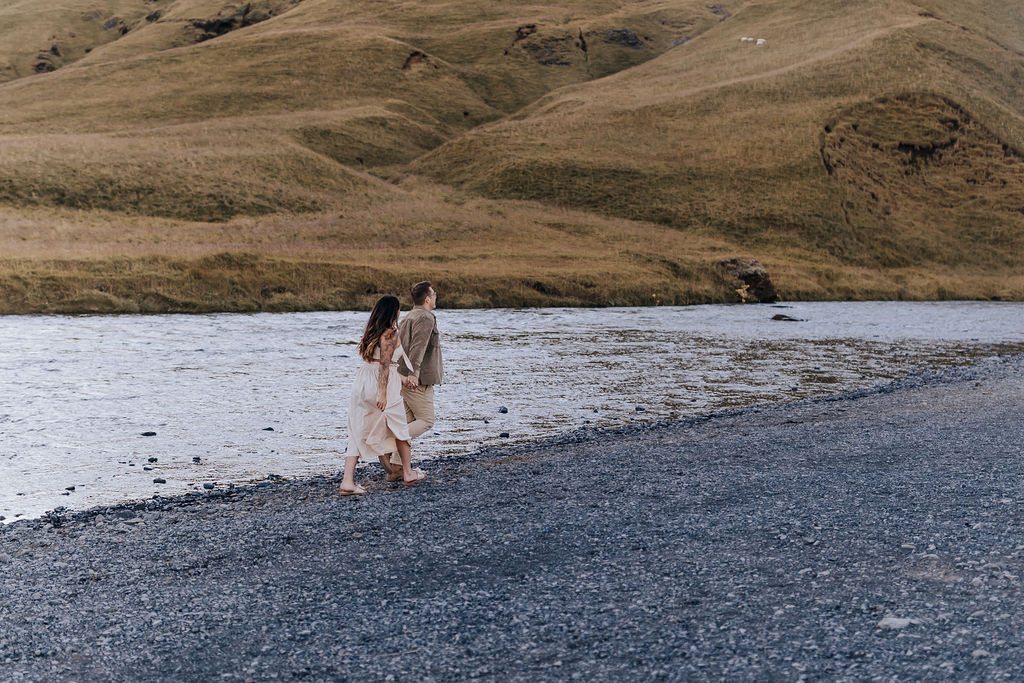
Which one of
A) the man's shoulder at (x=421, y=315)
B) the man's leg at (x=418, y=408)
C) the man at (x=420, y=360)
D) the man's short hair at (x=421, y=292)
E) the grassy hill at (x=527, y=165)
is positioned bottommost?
the man's leg at (x=418, y=408)

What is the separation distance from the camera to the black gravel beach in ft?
20.4

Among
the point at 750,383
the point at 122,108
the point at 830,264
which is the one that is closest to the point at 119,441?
the point at 750,383

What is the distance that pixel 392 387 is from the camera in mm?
10875

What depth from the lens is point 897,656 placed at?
6.14m

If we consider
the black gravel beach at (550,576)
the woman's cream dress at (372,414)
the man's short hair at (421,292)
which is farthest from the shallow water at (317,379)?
the man's short hair at (421,292)

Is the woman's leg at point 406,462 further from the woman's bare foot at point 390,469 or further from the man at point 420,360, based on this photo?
the man at point 420,360

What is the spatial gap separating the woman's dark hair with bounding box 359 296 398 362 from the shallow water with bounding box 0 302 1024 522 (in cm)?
235

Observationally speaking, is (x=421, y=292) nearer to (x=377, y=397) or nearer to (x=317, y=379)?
(x=377, y=397)

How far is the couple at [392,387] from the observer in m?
10.6

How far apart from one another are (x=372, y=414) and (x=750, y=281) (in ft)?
140

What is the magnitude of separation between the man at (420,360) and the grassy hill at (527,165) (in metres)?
29.3

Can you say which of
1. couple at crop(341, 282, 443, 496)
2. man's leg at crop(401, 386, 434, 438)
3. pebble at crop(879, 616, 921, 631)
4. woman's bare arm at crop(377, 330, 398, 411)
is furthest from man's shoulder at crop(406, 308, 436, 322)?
pebble at crop(879, 616, 921, 631)

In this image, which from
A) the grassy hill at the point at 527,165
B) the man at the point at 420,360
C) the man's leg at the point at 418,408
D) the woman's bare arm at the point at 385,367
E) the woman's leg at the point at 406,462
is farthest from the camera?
the grassy hill at the point at 527,165

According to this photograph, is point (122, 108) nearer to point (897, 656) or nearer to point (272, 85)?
point (272, 85)
